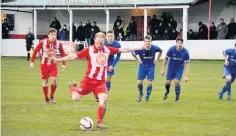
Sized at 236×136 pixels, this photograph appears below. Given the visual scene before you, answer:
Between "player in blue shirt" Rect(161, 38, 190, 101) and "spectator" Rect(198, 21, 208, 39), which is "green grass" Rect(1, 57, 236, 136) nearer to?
"player in blue shirt" Rect(161, 38, 190, 101)

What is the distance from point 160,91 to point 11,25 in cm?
3105

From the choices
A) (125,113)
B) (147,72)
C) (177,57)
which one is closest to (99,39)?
(125,113)

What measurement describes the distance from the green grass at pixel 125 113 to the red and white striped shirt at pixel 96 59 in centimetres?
120

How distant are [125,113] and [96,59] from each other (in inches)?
106

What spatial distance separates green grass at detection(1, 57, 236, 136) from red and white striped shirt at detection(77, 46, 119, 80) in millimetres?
1198

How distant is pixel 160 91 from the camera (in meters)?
21.9

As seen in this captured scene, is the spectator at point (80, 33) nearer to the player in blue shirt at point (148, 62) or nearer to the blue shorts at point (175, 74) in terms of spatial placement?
the blue shorts at point (175, 74)

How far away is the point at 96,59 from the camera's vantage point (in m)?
13.0

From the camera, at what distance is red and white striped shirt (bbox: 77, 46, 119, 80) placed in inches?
509

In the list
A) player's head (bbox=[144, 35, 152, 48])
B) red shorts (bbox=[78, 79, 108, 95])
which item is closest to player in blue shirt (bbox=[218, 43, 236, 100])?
player's head (bbox=[144, 35, 152, 48])

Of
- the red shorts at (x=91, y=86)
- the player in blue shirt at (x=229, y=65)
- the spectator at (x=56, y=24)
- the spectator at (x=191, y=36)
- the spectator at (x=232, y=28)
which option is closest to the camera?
the red shorts at (x=91, y=86)

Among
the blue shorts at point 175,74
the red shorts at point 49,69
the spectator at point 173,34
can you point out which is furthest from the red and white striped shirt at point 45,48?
the spectator at point 173,34

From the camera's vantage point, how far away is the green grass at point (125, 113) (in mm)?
12477

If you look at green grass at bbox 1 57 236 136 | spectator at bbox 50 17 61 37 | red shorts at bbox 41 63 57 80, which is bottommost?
green grass at bbox 1 57 236 136
